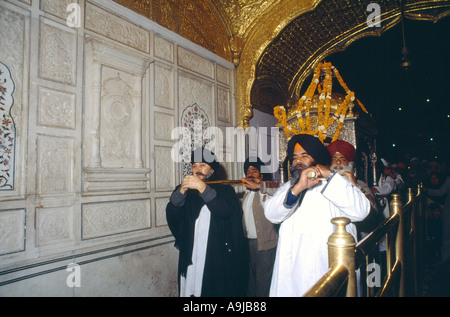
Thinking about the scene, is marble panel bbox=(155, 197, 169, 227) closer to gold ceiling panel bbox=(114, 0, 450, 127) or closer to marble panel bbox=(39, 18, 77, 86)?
marble panel bbox=(39, 18, 77, 86)

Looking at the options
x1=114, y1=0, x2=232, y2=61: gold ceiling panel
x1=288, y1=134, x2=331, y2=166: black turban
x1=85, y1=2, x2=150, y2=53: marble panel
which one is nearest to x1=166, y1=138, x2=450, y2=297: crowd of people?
x1=288, y1=134, x2=331, y2=166: black turban

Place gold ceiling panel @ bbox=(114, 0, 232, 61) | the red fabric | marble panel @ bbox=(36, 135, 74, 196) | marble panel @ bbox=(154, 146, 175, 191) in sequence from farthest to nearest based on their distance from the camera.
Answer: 1. gold ceiling panel @ bbox=(114, 0, 232, 61)
2. marble panel @ bbox=(154, 146, 175, 191)
3. the red fabric
4. marble panel @ bbox=(36, 135, 74, 196)

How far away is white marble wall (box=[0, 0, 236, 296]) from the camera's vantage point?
238cm

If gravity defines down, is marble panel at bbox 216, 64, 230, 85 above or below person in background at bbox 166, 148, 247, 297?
above

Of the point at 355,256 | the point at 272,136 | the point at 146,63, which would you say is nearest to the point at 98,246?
the point at 146,63

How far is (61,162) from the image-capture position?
263cm

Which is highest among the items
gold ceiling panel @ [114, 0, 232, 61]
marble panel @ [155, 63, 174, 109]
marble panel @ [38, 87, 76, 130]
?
gold ceiling panel @ [114, 0, 232, 61]

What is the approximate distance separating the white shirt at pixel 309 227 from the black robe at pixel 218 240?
64 centimetres

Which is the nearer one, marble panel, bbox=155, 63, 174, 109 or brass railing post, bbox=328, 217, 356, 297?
brass railing post, bbox=328, 217, 356, 297

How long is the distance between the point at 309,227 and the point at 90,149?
7.31 feet

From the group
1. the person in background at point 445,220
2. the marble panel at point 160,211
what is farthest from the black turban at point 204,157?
the person in background at point 445,220

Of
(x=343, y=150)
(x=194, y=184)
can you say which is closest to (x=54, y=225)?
(x=194, y=184)

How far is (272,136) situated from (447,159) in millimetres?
8510

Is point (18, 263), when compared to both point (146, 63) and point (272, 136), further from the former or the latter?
point (272, 136)
